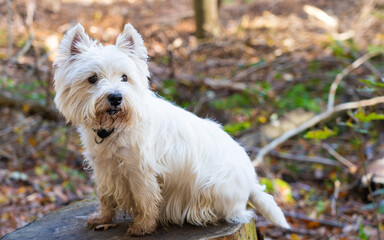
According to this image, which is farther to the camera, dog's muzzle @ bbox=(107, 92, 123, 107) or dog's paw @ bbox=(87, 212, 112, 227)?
dog's paw @ bbox=(87, 212, 112, 227)

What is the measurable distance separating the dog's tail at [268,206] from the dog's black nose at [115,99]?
156 cm

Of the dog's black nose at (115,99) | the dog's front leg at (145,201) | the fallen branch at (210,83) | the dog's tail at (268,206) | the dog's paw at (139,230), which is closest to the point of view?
the dog's black nose at (115,99)

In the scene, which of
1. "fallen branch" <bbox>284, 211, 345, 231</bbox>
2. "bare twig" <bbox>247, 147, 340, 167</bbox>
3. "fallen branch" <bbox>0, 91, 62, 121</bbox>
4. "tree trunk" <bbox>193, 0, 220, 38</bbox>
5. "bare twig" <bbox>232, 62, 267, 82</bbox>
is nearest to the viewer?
"fallen branch" <bbox>284, 211, 345, 231</bbox>

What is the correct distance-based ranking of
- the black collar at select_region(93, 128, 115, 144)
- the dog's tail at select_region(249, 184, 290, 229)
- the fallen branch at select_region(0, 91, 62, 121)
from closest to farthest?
the black collar at select_region(93, 128, 115, 144) → the dog's tail at select_region(249, 184, 290, 229) → the fallen branch at select_region(0, 91, 62, 121)

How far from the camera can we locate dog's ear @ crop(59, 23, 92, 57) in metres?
3.16

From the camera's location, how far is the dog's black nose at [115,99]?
2.95 metres

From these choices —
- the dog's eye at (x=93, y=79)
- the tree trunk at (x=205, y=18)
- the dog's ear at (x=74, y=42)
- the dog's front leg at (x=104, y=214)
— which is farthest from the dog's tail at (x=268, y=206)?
the tree trunk at (x=205, y=18)

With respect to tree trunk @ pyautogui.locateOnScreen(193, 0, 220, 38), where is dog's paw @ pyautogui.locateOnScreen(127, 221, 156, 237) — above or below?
below

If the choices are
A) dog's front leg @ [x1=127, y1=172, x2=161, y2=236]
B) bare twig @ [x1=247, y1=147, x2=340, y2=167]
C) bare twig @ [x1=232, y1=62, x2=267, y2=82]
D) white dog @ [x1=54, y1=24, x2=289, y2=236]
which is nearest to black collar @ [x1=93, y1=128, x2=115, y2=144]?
white dog @ [x1=54, y1=24, x2=289, y2=236]

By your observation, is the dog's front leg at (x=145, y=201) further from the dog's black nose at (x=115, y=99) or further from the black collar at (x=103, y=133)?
the dog's black nose at (x=115, y=99)

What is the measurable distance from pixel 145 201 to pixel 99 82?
1037 mm

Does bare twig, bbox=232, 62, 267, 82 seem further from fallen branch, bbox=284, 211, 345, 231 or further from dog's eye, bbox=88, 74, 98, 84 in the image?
dog's eye, bbox=88, 74, 98, 84

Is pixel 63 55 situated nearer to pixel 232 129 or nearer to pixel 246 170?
pixel 246 170

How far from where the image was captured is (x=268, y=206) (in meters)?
3.75
